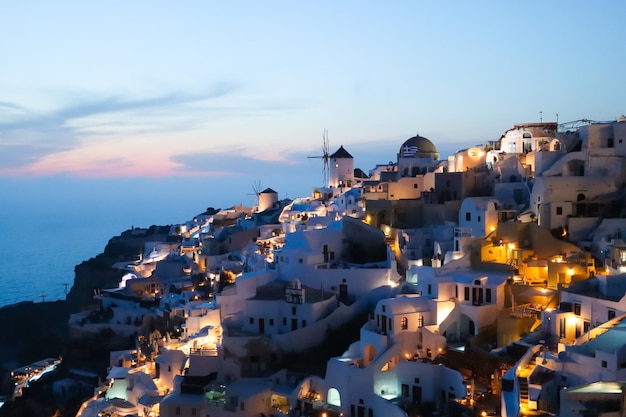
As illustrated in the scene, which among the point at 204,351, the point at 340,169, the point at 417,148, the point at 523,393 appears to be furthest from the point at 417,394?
the point at 340,169

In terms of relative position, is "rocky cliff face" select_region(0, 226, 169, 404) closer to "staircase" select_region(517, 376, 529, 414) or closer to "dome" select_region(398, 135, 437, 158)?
"dome" select_region(398, 135, 437, 158)

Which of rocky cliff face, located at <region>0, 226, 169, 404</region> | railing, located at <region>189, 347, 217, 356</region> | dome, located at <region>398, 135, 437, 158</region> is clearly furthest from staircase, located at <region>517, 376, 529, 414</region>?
rocky cliff face, located at <region>0, 226, 169, 404</region>

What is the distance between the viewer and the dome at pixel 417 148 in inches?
1544

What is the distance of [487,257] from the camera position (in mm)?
24031

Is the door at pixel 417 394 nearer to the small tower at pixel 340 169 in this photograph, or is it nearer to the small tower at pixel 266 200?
the small tower at pixel 340 169

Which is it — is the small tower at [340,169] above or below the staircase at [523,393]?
above

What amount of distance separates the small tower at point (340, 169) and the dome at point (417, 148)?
7946 mm

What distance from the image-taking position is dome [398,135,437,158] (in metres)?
39.2

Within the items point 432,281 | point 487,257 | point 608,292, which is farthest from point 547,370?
point 487,257

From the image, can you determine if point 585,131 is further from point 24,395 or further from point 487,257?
point 24,395

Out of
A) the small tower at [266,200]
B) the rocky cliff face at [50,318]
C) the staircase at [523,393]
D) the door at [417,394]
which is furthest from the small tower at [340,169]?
the staircase at [523,393]

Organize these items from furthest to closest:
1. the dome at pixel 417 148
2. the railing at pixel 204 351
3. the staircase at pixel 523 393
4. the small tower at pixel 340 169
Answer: the small tower at pixel 340 169, the dome at pixel 417 148, the railing at pixel 204 351, the staircase at pixel 523 393

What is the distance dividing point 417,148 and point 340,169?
9182 mm

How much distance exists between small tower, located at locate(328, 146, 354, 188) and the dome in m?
7.95
